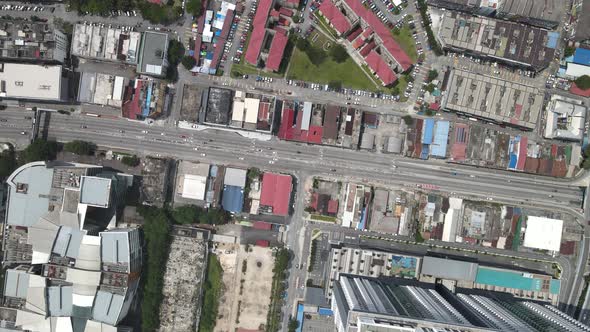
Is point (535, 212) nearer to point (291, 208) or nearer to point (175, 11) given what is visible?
point (291, 208)

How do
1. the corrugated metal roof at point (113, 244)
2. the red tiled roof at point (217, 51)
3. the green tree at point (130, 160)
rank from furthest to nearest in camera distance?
the red tiled roof at point (217, 51)
the green tree at point (130, 160)
the corrugated metal roof at point (113, 244)

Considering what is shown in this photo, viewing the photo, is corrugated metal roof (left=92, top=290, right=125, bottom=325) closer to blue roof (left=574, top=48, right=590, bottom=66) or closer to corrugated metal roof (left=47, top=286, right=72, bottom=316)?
corrugated metal roof (left=47, top=286, right=72, bottom=316)

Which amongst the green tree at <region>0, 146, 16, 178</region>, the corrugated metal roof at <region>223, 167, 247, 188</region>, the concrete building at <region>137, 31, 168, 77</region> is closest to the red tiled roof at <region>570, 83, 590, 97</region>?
the corrugated metal roof at <region>223, 167, 247, 188</region>

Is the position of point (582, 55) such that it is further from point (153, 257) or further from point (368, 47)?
point (153, 257)

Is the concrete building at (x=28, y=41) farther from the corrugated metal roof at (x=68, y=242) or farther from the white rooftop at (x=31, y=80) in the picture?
the corrugated metal roof at (x=68, y=242)

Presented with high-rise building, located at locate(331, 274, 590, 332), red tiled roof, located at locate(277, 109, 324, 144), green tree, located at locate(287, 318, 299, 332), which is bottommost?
green tree, located at locate(287, 318, 299, 332)

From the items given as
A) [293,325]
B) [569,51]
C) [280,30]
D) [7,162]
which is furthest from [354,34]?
[7,162]

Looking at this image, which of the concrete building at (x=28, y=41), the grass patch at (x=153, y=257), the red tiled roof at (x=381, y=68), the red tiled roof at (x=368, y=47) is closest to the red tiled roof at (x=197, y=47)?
the concrete building at (x=28, y=41)

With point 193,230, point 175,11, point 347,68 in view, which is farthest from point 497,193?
point 175,11
